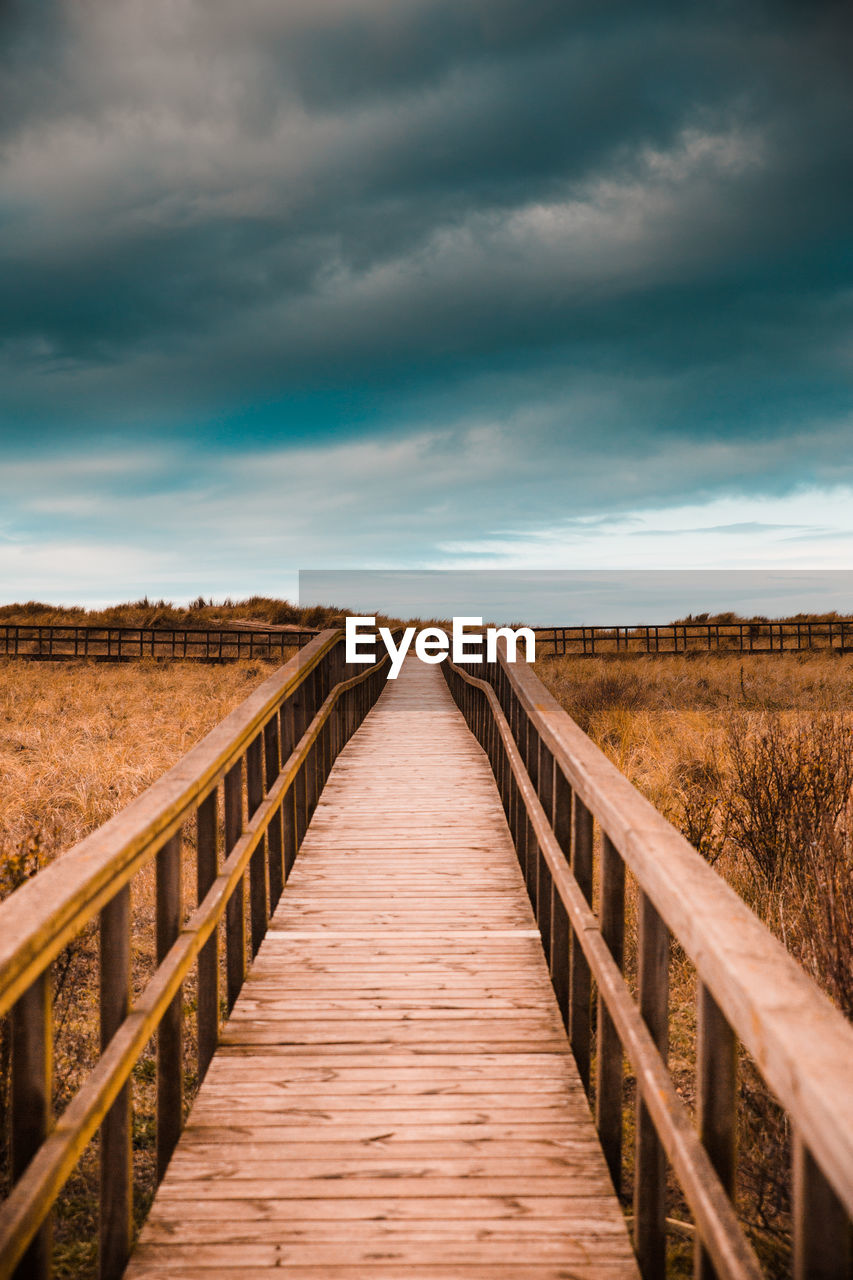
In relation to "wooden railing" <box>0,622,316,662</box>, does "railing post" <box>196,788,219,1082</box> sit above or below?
below

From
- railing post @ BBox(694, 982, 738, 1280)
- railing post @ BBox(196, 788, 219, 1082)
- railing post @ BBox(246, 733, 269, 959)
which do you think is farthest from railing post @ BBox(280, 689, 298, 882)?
railing post @ BBox(694, 982, 738, 1280)

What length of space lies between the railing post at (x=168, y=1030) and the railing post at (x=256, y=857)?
4.47 feet

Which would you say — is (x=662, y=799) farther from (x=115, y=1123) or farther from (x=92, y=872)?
(x=92, y=872)

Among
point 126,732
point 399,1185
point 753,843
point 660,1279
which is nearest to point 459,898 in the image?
point 399,1185

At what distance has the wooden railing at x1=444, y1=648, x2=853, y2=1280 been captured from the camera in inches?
45.9

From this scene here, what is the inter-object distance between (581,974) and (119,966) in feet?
5.60

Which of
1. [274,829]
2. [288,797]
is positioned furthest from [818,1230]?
[288,797]

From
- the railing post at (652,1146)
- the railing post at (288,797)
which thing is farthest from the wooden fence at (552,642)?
the railing post at (652,1146)

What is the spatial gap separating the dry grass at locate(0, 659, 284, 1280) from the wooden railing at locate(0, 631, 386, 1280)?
3.32ft

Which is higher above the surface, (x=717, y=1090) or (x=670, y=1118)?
(x=717, y=1090)

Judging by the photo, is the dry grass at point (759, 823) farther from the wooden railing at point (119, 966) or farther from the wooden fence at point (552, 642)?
the wooden fence at point (552, 642)

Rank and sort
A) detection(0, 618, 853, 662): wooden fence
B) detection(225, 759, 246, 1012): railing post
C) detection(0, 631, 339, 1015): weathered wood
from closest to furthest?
detection(0, 631, 339, 1015): weathered wood < detection(225, 759, 246, 1012): railing post < detection(0, 618, 853, 662): wooden fence

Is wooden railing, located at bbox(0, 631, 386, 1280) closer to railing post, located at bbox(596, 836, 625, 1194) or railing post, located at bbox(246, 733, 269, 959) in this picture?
railing post, located at bbox(246, 733, 269, 959)

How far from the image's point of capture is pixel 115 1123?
2.10 meters
